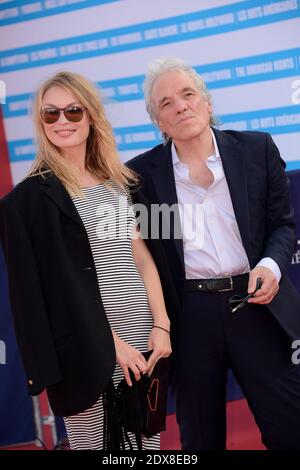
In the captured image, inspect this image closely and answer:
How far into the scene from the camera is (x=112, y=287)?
2.40 meters

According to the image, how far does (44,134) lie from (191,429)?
1253mm

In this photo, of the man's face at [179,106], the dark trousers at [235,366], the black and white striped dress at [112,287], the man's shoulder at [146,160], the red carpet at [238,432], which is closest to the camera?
the black and white striped dress at [112,287]

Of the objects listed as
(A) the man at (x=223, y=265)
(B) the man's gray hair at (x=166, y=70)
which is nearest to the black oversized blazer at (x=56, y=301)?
(A) the man at (x=223, y=265)

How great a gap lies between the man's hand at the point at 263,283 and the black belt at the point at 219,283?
0.09 meters

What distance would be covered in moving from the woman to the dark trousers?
0.17m

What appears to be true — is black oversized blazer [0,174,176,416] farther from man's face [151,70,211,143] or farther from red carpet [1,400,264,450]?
red carpet [1,400,264,450]

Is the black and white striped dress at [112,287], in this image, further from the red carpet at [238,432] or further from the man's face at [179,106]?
the red carpet at [238,432]

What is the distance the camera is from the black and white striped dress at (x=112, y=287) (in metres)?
2.39

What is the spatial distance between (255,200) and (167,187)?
13.3 inches

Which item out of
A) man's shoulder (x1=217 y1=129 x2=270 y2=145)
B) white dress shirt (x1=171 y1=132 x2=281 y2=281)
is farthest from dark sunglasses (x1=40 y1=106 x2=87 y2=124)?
man's shoulder (x1=217 y1=129 x2=270 y2=145)

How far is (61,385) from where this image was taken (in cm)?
234

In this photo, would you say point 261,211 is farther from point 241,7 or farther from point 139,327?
point 241,7

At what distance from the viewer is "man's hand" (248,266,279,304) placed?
2484 mm
